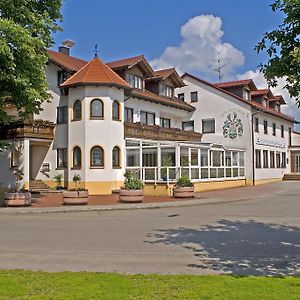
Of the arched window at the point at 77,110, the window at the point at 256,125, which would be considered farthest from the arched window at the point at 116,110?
the window at the point at 256,125

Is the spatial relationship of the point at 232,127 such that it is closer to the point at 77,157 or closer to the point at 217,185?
the point at 217,185

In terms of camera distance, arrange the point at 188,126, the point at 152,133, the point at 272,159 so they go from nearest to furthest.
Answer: the point at 152,133 → the point at 188,126 → the point at 272,159

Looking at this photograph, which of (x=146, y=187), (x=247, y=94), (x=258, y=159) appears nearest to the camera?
(x=146, y=187)

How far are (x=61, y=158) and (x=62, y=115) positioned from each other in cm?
314

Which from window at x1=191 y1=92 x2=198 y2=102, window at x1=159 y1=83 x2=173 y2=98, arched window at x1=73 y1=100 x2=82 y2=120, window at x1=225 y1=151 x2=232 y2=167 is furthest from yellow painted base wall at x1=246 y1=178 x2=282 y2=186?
arched window at x1=73 y1=100 x2=82 y2=120

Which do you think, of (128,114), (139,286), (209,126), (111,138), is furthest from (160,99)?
(139,286)

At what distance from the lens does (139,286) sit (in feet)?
20.0

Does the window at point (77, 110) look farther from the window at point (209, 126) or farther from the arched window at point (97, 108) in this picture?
the window at point (209, 126)

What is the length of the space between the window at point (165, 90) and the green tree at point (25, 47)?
673 inches

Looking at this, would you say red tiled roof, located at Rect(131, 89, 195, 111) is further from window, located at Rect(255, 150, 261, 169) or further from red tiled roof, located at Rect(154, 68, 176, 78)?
window, located at Rect(255, 150, 261, 169)

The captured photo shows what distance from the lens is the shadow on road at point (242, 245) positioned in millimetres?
7973

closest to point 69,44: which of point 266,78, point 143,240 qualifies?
point 143,240

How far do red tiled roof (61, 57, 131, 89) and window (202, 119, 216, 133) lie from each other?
13.5 meters

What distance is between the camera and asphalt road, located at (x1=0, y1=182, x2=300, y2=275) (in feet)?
26.6
